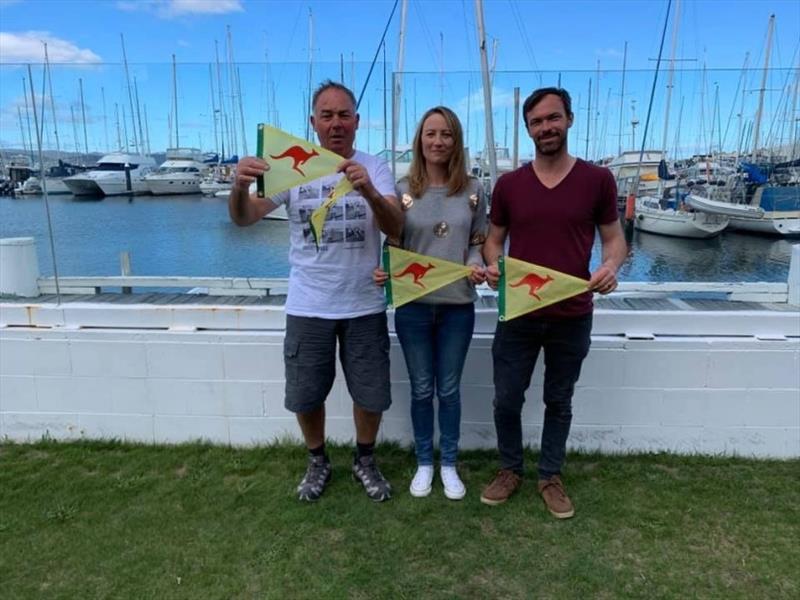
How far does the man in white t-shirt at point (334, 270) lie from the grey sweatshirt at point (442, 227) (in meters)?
0.09

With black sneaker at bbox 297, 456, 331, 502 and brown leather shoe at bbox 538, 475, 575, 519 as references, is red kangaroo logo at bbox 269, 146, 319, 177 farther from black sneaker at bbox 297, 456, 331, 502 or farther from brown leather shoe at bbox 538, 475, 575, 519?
brown leather shoe at bbox 538, 475, 575, 519

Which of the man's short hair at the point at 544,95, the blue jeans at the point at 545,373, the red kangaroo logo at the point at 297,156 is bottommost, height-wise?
the blue jeans at the point at 545,373

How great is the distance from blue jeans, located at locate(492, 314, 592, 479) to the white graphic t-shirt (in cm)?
66

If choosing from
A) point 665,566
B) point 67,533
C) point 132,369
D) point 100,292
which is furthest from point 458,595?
point 100,292

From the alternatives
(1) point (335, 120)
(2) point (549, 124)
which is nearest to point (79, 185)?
(1) point (335, 120)

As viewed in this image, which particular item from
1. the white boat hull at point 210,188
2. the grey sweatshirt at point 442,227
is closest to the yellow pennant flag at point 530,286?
the grey sweatshirt at point 442,227

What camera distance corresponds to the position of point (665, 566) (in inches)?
91.0

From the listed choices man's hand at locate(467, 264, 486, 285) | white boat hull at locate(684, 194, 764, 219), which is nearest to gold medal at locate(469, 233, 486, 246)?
man's hand at locate(467, 264, 486, 285)

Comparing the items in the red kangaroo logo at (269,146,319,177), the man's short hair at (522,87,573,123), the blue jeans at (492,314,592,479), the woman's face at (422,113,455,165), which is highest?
the man's short hair at (522,87,573,123)

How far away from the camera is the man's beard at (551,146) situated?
2309mm

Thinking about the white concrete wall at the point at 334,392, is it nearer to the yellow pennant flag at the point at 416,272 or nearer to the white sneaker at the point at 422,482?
the white sneaker at the point at 422,482

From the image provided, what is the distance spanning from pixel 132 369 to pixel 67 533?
38.8 inches

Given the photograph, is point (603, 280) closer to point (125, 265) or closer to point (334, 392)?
point (334, 392)

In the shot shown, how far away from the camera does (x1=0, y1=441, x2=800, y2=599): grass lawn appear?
2209mm
